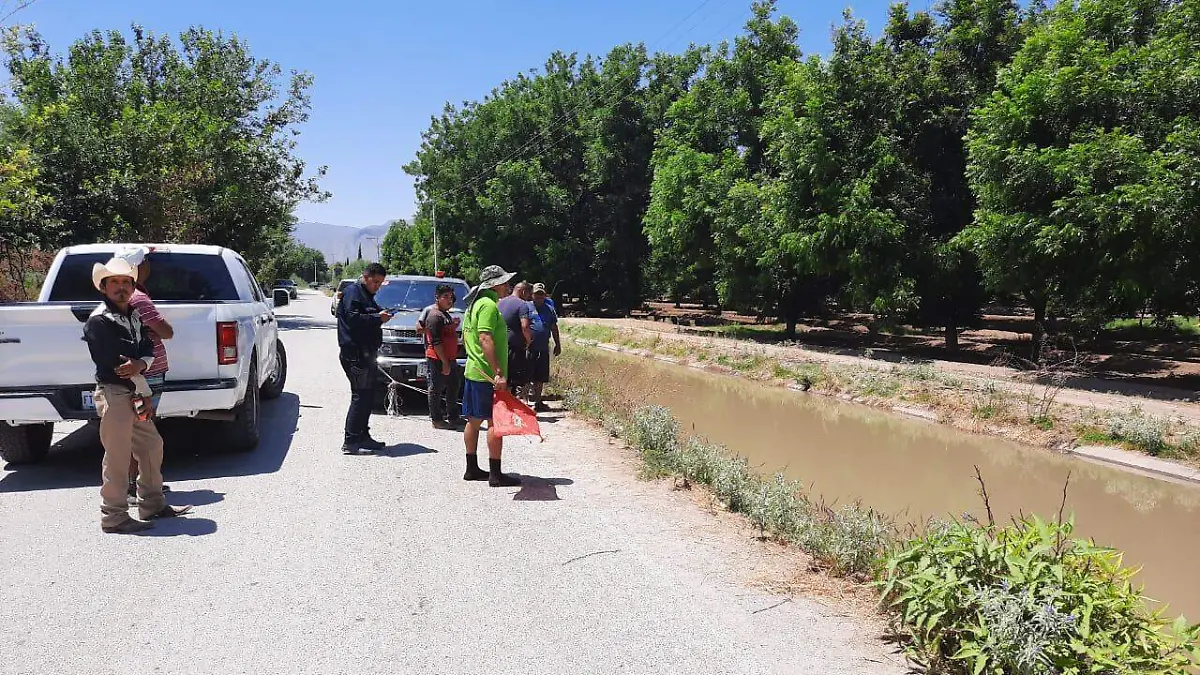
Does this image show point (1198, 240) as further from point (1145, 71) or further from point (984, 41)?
point (984, 41)

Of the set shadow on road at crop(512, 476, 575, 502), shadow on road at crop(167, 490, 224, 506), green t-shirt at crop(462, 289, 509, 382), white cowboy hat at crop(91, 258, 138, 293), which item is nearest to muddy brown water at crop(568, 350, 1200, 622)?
shadow on road at crop(512, 476, 575, 502)

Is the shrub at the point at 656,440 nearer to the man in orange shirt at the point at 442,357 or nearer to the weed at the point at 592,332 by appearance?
the man in orange shirt at the point at 442,357

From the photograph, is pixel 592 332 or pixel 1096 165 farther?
pixel 592 332

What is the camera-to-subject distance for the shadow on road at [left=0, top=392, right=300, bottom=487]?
7.20 metres

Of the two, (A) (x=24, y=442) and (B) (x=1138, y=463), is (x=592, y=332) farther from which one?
(A) (x=24, y=442)

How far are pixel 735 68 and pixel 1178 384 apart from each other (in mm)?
19306

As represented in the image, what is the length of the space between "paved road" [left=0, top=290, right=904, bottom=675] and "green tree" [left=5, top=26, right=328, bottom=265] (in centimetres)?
2080

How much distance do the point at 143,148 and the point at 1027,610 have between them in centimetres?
3092

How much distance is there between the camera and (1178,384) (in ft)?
54.3

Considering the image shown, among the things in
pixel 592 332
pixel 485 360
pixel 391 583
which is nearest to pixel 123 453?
pixel 391 583

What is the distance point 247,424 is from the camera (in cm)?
821

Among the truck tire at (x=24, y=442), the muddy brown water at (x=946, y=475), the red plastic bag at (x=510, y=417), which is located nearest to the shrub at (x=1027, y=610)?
the muddy brown water at (x=946, y=475)

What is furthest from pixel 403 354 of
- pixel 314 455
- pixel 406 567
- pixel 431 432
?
pixel 406 567

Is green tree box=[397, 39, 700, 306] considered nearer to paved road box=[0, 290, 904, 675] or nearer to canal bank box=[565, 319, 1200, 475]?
canal bank box=[565, 319, 1200, 475]
